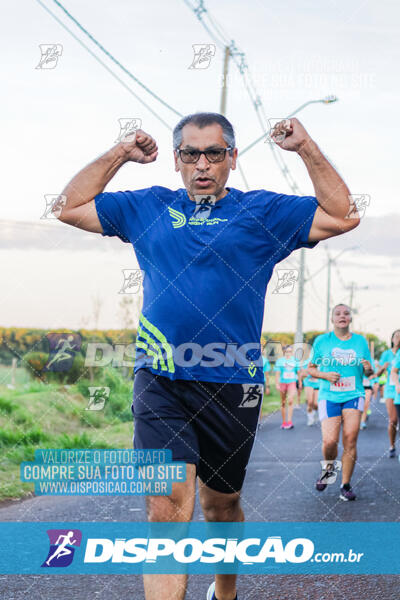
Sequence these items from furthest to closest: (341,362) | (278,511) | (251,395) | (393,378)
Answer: (393,378)
(341,362)
(278,511)
(251,395)

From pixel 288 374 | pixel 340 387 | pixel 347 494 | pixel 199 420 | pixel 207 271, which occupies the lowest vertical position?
pixel 288 374

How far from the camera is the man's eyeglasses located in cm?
371

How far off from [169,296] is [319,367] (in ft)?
17.9

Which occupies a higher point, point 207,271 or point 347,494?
point 207,271

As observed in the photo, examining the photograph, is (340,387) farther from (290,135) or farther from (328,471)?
(290,135)

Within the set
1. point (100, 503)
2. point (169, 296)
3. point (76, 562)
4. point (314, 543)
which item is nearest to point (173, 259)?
point (169, 296)

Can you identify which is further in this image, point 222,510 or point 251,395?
→ point 222,510

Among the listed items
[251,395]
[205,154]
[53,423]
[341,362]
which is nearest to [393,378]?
[341,362]

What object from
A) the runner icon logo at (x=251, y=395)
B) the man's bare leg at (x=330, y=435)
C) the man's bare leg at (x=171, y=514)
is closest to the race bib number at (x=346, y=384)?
the man's bare leg at (x=330, y=435)

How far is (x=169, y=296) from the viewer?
3.45m

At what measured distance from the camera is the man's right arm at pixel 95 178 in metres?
3.64

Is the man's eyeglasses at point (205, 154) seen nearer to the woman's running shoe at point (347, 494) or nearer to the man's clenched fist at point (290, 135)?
the man's clenched fist at point (290, 135)

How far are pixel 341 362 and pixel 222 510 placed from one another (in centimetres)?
490

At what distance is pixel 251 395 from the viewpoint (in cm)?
362
